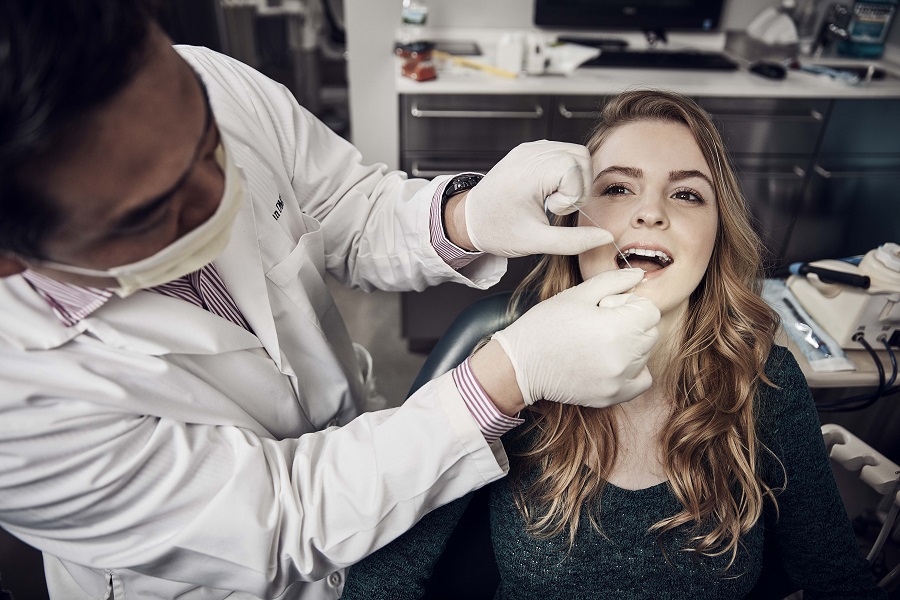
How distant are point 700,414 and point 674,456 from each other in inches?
3.9

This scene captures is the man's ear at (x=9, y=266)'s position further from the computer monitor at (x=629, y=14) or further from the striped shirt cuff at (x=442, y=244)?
the computer monitor at (x=629, y=14)

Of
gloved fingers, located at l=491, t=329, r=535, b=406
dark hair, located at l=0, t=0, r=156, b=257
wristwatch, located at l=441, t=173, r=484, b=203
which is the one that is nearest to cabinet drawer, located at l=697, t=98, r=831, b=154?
wristwatch, located at l=441, t=173, r=484, b=203

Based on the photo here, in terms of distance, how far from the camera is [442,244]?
3.78 feet

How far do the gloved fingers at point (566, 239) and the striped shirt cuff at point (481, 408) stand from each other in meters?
0.27

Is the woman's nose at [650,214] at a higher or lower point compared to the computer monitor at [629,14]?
lower

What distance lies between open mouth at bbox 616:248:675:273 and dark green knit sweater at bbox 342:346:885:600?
1.05ft

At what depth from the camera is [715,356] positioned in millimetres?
1192

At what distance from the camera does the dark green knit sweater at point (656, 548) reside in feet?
3.47

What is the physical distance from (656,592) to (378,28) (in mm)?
2457

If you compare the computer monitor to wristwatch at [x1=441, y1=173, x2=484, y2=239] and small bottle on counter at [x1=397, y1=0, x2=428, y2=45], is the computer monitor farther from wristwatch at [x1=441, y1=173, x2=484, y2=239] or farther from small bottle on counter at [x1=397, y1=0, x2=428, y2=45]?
wristwatch at [x1=441, y1=173, x2=484, y2=239]

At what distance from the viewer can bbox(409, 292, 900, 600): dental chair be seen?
1199 millimetres

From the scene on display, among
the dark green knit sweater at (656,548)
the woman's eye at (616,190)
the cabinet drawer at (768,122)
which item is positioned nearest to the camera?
the dark green knit sweater at (656,548)

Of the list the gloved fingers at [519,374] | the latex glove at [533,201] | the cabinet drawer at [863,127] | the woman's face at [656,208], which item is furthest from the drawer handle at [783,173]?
the gloved fingers at [519,374]

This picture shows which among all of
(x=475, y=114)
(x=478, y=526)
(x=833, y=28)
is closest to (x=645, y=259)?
(x=478, y=526)
